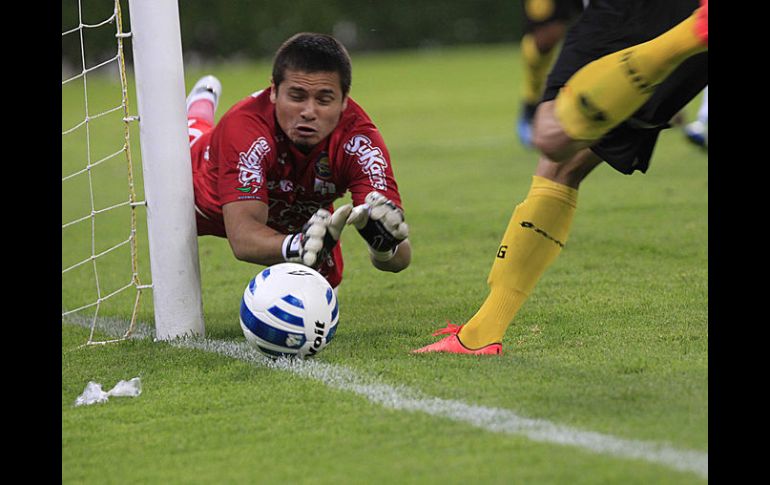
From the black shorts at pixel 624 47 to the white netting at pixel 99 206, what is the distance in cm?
174

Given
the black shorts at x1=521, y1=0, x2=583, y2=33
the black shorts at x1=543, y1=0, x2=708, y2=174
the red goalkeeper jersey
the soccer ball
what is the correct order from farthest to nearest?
the black shorts at x1=521, y1=0, x2=583, y2=33 < the red goalkeeper jersey < the soccer ball < the black shorts at x1=543, y1=0, x2=708, y2=174

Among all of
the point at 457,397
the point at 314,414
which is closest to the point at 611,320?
the point at 457,397

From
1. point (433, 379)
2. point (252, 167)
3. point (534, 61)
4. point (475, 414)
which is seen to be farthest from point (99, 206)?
point (475, 414)

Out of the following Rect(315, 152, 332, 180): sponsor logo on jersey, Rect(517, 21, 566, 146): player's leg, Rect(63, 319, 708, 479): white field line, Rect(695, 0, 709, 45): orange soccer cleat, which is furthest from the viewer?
Rect(517, 21, 566, 146): player's leg

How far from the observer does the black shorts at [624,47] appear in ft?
11.1

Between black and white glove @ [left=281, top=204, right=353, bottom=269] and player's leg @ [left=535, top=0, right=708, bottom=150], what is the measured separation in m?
0.91

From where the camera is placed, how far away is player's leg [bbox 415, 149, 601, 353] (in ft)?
12.0

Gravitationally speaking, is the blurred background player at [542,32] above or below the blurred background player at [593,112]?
below

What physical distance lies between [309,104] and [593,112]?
1350 mm

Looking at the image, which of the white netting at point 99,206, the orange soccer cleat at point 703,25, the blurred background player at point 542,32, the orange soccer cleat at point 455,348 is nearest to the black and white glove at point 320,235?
the orange soccer cleat at point 455,348

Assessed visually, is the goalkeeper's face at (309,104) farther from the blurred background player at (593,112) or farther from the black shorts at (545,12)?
the black shorts at (545,12)

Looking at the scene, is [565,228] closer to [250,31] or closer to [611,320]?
[611,320]

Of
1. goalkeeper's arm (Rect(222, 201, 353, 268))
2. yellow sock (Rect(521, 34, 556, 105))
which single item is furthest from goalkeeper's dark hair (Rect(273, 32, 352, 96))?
yellow sock (Rect(521, 34, 556, 105))

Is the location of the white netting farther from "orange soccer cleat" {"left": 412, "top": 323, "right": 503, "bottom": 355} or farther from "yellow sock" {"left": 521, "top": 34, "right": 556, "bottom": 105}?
"yellow sock" {"left": 521, "top": 34, "right": 556, "bottom": 105}
